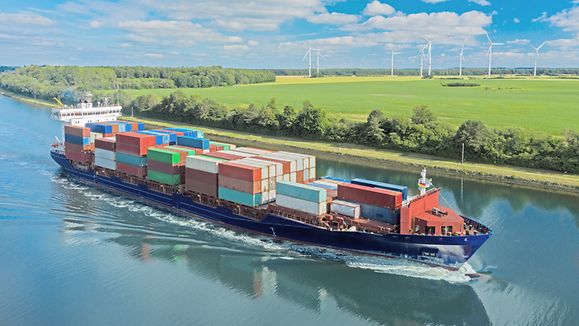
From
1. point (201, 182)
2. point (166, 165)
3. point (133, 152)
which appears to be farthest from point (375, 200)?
point (133, 152)

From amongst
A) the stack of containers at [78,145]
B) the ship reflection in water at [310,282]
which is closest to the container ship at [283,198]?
the ship reflection in water at [310,282]

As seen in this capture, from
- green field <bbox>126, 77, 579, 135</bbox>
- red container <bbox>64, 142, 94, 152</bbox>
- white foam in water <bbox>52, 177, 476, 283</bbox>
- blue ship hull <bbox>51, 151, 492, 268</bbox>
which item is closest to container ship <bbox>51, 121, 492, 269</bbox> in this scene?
blue ship hull <bbox>51, 151, 492, 268</bbox>

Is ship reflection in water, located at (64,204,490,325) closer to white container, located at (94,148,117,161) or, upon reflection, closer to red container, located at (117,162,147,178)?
red container, located at (117,162,147,178)

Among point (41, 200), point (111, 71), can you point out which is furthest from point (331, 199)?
point (111, 71)

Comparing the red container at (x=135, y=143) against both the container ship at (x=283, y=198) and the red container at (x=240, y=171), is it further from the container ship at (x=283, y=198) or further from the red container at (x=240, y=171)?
the red container at (x=240, y=171)

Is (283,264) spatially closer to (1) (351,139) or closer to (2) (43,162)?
(2) (43,162)

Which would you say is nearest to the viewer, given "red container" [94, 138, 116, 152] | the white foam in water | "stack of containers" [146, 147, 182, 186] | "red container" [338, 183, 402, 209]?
the white foam in water
